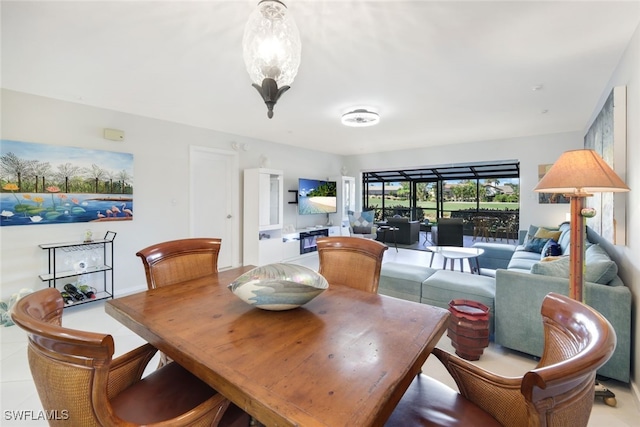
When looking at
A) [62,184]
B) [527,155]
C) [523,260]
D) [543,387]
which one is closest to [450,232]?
[527,155]

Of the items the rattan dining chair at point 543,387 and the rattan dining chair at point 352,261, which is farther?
the rattan dining chair at point 352,261

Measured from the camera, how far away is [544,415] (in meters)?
0.62

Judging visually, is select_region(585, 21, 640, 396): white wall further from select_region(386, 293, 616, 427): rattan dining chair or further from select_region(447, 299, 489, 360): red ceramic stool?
select_region(386, 293, 616, 427): rattan dining chair

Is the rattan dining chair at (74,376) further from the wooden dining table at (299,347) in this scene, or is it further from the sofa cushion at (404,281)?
the sofa cushion at (404,281)

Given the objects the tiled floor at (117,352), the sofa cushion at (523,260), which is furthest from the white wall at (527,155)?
the tiled floor at (117,352)

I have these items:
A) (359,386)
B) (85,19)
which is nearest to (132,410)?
(359,386)

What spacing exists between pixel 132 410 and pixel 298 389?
29.1 inches

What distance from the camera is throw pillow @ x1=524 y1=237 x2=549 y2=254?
422 centimetres

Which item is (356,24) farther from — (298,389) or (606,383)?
(606,383)

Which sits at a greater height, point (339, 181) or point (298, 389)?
point (339, 181)

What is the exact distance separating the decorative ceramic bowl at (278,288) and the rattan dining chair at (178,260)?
2.52 ft

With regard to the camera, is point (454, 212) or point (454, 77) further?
point (454, 212)

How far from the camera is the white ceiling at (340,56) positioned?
5.93 feet

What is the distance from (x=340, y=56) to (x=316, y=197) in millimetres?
4356
